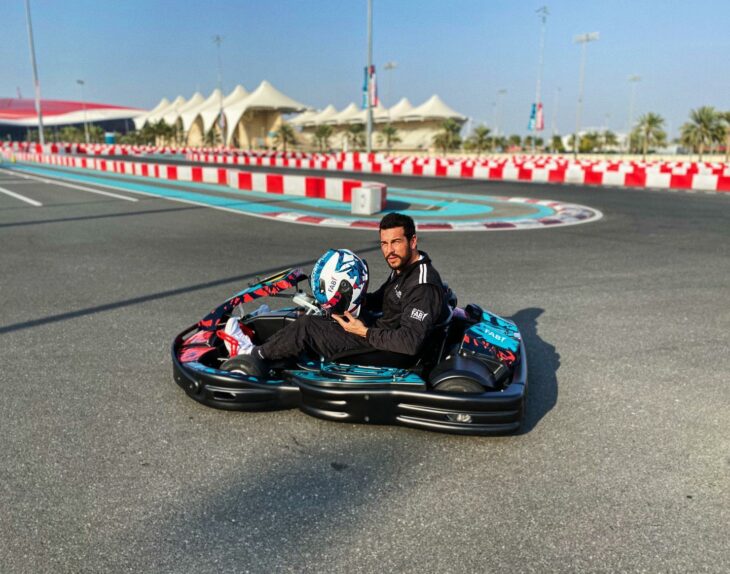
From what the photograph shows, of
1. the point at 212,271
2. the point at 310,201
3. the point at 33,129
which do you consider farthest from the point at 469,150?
the point at 33,129

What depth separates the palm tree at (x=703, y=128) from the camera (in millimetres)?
41625

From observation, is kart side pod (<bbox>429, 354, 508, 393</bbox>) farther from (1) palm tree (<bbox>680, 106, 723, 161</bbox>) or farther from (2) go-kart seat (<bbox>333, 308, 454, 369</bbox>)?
(1) palm tree (<bbox>680, 106, 723, 161</bbox>)

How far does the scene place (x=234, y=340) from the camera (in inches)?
141

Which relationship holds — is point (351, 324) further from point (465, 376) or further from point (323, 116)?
point (323, 116)

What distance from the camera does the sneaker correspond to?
11.7 ft

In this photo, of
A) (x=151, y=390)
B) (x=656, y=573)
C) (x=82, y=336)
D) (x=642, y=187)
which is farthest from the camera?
(x=642, y=187)

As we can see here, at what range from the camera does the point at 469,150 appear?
70875 mm

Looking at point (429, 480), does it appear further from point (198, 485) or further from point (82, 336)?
point (82, 336)

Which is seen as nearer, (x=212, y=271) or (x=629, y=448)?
(x=629, y=448)

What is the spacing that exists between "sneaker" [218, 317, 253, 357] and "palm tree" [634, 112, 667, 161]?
55.2 m

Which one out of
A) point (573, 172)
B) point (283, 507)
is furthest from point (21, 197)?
point (573, 172)

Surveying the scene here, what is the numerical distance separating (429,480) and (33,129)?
6380 inches

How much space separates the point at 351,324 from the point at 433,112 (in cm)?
8042

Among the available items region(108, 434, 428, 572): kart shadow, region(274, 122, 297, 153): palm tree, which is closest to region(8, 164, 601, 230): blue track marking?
region(108, 434, 428, 572): kart shadow
